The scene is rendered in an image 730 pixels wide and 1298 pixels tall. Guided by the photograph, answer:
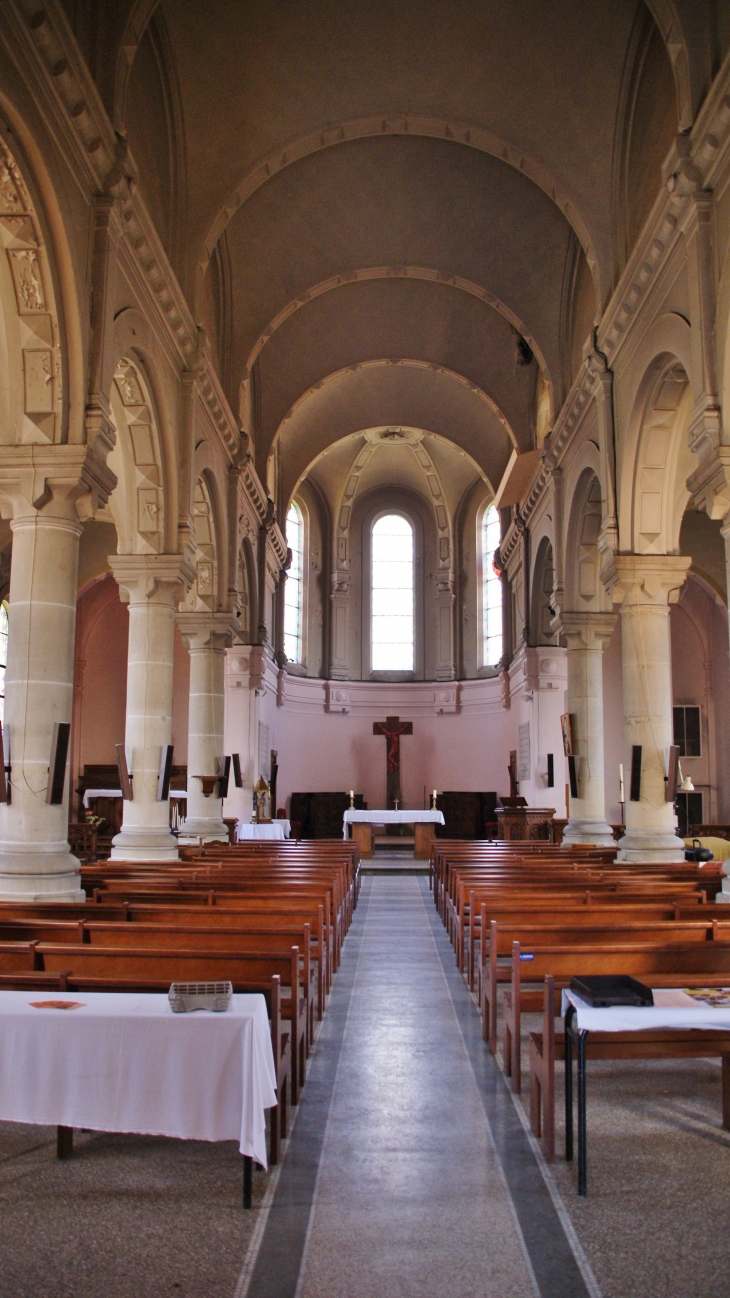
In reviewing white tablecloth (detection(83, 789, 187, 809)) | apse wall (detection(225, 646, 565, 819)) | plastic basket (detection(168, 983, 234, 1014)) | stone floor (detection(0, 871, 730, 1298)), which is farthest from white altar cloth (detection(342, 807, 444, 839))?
plastic basket (detection(168, 983, 234, 1014))

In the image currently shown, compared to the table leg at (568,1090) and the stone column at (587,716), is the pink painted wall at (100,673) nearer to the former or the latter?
the stone column at (587,716)

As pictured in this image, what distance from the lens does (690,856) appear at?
39.9ft

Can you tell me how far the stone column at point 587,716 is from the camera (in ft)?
51.1

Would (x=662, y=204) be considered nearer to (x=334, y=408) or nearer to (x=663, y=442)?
(x=663, y=442)

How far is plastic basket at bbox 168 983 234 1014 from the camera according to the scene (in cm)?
374

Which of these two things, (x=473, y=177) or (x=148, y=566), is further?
(x=473, y=177)

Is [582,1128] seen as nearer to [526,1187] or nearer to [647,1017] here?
[526,1187]

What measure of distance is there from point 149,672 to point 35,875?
4.71 meters

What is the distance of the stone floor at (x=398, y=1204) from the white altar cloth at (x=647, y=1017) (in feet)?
2.00

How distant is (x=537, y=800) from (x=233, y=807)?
21.0 ft

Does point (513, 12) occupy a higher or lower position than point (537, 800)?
higher

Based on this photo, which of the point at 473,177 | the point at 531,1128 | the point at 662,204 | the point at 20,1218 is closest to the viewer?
the point at 20,1218

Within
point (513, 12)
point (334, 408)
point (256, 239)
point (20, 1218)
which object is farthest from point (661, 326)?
point (334, 408)

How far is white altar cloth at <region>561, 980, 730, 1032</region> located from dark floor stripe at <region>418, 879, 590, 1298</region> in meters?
0.64
